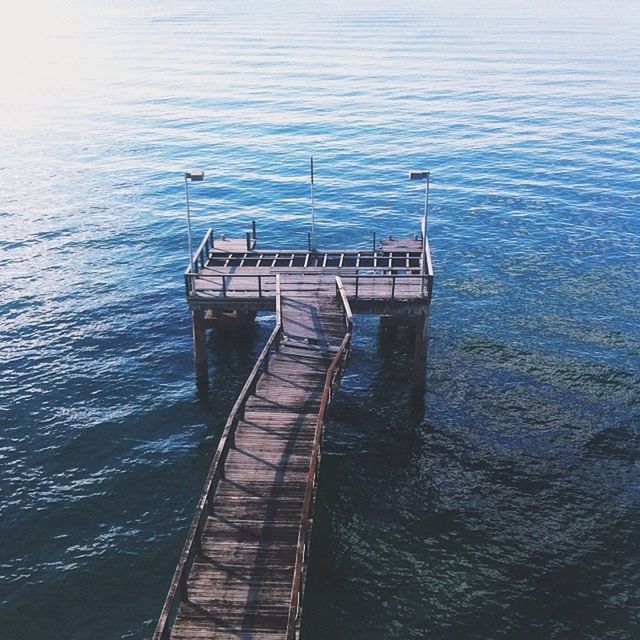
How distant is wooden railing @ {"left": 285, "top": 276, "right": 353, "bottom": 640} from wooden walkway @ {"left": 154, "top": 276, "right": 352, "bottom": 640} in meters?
0.04

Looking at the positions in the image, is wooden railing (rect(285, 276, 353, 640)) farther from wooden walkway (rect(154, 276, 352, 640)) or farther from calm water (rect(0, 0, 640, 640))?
calm water (rect(0, 0, 640, 640))

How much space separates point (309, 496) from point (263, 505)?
1851 mm

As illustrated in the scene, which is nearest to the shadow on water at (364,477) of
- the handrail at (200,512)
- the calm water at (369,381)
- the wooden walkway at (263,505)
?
the calm water at (369,381)

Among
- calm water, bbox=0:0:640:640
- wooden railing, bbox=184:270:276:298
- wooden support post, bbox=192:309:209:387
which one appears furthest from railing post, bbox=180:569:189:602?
wooden support post, bbox=192:309:209:387

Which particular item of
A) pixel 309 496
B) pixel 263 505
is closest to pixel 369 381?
pixel 263 505

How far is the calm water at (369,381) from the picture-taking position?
24.0 metres

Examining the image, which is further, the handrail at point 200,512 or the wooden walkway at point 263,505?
the wooden walkway at point 263,505

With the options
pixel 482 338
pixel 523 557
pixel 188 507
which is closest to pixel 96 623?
pixel 188 507

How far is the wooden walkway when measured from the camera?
18.5m

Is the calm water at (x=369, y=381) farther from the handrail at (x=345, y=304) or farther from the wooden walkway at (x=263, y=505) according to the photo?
the handrail at (x=345, y=304)

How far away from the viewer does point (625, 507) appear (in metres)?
27.2

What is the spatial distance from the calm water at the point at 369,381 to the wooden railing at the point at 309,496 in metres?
4.33

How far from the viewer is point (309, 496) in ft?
69.7

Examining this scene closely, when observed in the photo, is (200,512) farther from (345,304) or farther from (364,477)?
(345,304)
